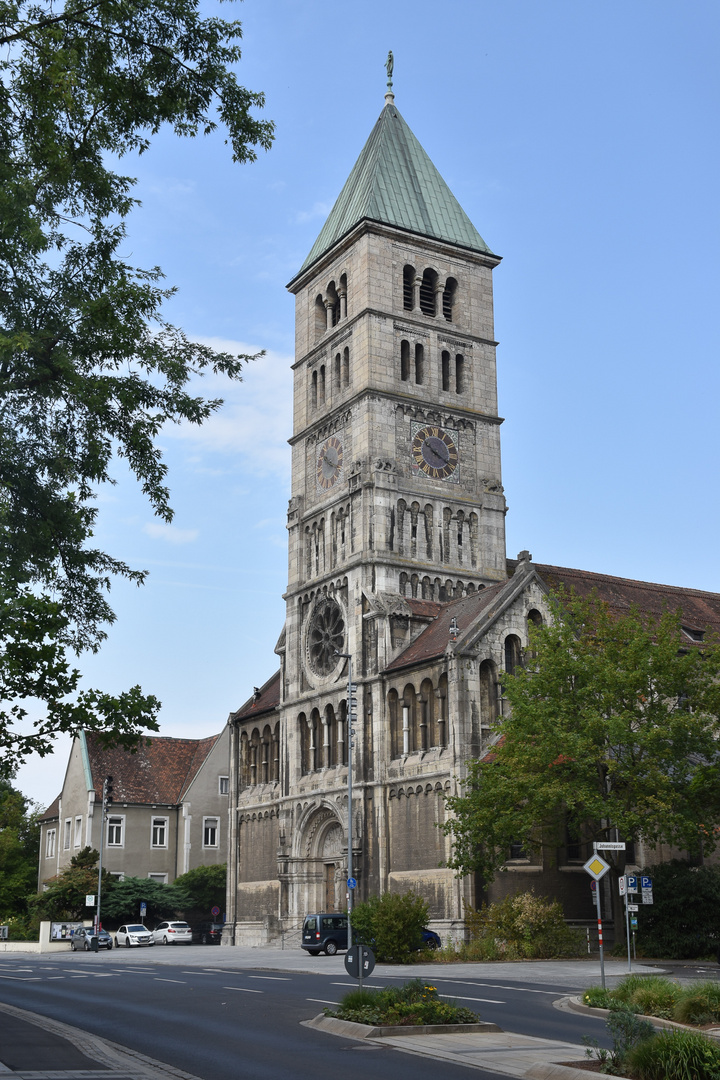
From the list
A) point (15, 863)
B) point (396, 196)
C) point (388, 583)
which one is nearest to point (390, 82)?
point (396, 196)

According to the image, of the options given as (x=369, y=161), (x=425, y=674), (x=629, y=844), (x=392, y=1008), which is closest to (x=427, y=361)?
(x=369, y=161)

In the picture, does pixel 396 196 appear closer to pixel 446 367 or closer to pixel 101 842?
pixel 446 367

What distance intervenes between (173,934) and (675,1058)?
56.4 meters

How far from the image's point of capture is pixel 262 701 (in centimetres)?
6575

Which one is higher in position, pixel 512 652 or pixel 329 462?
pixel 329 462

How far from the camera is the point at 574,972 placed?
31844 millimetres

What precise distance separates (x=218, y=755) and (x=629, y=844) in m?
39.4

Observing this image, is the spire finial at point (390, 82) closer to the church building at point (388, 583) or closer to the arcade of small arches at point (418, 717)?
the church building at point (388, 583)

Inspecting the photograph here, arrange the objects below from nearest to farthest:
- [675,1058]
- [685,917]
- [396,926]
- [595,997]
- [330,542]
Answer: [675,1058] → [595,997] → [396,926] → [685,917] → [330,542]

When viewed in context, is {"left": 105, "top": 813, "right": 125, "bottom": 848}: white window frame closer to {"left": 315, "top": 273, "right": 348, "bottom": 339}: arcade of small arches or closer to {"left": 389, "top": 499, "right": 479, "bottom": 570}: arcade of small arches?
{"left": 389, "top": 499, "right": 479, "bottom": 570}: arcade of small arches

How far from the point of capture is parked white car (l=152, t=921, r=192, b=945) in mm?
63531

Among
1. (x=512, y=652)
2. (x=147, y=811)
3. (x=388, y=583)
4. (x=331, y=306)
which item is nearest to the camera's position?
(x=512, y=652)

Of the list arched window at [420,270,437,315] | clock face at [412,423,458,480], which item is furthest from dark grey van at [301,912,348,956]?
arched window at [420,270,437,315]

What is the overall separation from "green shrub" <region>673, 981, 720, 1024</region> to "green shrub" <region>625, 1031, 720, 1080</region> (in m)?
5.06
